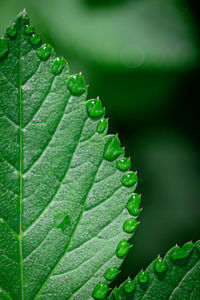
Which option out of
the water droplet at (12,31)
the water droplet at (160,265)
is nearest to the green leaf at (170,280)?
the water droplet at (160,265)

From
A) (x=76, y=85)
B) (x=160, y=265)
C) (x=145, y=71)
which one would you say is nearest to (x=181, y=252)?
(x=160, y=265)

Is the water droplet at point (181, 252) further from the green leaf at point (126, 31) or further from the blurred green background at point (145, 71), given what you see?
the green leaf at point (126, 31)

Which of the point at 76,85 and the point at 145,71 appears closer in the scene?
the point at 76,85

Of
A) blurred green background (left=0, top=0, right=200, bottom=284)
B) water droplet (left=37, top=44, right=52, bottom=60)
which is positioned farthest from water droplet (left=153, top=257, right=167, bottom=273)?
blurred green background (left=0, top=0, right=200, bottom=284)

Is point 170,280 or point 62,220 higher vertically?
point 62,220

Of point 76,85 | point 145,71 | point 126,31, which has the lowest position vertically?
point 76,85

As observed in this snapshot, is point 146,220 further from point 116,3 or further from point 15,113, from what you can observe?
point 15,113

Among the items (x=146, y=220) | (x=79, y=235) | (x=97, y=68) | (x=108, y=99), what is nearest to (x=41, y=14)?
(x=97, y=68)

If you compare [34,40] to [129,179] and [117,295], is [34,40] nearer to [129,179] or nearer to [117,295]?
[129,179]
